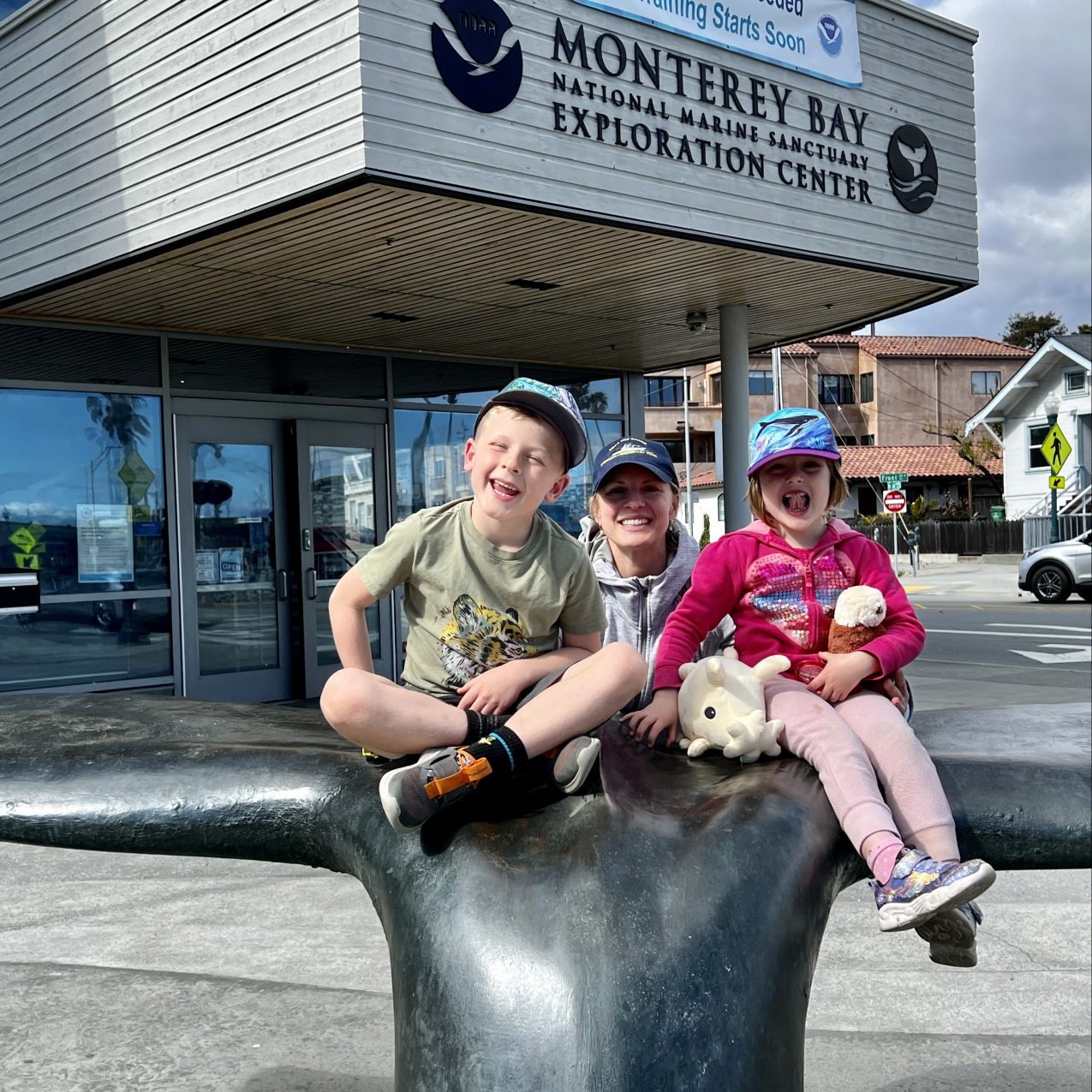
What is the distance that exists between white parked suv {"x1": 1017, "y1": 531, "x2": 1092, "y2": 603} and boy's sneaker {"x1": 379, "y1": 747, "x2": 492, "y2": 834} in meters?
21.3

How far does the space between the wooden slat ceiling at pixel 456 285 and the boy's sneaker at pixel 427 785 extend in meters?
4.77

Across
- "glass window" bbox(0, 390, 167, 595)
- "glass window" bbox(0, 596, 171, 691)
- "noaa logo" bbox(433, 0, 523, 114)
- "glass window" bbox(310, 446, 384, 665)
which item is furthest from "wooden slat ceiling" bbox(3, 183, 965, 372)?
"glass window" bbox(0, 596, 171, 691)

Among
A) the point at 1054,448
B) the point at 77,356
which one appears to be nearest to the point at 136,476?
the point at 77,356

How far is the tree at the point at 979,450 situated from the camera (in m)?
47.5

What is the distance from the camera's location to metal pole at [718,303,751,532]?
32.9 ft

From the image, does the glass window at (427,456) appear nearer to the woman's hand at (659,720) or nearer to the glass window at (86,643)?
the glass window at (86,643)

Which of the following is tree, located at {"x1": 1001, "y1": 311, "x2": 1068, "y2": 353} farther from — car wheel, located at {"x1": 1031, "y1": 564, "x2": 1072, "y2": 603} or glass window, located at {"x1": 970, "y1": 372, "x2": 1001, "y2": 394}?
car wheel, located at {"x1": 1031, "y1": 564, "x2": 1072, "y2": 603}

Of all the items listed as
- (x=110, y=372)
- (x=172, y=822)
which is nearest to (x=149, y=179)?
(x=110, y=372)

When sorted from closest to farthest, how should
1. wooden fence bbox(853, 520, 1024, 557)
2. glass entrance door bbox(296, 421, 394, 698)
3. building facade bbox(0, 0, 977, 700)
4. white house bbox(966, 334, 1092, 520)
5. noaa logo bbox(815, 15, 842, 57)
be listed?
building facade bbox(0, 0, 977, 700) < noaa logo bbox(815, 15, 842, 57) < glass entrance door bbox(296, 421, 394, 698) < white house bbox(966, 334, 1092, 520) < wooden fence bbox(853, 520, 1024, 557)

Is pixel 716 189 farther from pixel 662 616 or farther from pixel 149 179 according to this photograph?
pixel 662 616

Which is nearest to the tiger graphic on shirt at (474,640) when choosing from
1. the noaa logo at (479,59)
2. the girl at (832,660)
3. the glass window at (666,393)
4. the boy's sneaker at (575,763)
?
the girl at (832,660)

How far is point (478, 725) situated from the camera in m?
2.22

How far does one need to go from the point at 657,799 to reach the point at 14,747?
1439 millimetres

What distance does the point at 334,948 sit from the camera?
4855mm
